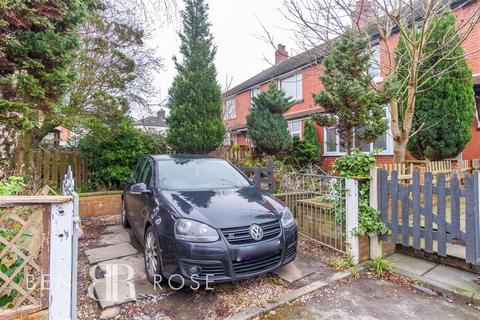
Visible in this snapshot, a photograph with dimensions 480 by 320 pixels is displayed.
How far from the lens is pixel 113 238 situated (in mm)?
5152

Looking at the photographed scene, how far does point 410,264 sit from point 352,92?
3.24 m

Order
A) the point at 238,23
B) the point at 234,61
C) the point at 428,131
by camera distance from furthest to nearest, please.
→ the point at 234,61 → the point at 238,23 → the point at 428,131

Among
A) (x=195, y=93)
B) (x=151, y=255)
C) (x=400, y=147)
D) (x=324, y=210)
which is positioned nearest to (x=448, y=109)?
(x=400, y=147)

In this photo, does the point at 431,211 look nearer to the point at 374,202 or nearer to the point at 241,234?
the point at 374,202

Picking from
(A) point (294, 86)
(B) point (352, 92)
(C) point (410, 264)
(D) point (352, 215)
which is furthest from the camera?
(A) point (294, 86)

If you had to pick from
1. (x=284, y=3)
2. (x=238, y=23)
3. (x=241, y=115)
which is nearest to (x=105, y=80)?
(x=238, y=23)

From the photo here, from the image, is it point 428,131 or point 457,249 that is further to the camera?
point 428,131

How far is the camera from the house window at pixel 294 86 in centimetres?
1518

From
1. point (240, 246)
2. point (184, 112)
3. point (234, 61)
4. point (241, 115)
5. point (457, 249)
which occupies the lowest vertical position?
point (457, 249)

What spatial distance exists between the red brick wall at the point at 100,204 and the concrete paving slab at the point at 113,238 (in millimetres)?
1798

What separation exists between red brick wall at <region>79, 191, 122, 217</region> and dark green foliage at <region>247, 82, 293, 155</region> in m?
4.86

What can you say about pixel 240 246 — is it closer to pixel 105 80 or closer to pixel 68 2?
pixel 68 2

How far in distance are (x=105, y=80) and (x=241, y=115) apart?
42.9 feet

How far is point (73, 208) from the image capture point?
7.23 feet
